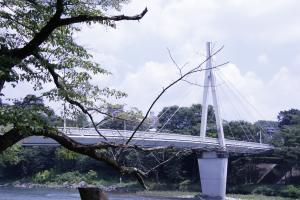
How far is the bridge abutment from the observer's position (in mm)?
34656

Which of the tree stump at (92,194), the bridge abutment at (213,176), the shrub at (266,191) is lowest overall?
the shrub at (266,191)

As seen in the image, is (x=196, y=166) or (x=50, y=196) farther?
(x=196, y=166)

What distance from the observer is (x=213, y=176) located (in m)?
35.3

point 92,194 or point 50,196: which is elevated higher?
point 92,194

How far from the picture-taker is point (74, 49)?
219 inches

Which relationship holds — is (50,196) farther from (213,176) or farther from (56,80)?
(56,80)

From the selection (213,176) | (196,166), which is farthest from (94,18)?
(196,166)

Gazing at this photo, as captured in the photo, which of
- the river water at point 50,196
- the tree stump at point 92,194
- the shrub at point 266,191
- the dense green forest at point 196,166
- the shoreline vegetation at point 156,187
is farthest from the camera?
the dense green forest at point 196,166

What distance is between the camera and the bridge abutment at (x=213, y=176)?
3466 centimetres

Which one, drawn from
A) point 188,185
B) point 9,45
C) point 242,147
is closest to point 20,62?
point 9,45

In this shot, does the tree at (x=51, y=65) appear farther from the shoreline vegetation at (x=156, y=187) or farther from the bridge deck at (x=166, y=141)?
the shoreline vegetation at (x=156, y=187)

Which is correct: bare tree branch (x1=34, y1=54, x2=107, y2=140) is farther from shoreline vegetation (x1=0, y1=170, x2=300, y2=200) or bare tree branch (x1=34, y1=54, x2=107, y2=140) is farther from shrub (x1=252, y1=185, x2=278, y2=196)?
shrub (x1=252, y1=185, x2=278, y2=196)

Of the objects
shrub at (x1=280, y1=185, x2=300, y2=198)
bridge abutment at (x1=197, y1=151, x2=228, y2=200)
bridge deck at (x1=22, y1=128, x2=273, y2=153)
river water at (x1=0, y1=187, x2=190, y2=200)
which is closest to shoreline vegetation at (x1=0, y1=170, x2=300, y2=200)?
shrub at (x1=280, y1=185, x2=300, y2=198)

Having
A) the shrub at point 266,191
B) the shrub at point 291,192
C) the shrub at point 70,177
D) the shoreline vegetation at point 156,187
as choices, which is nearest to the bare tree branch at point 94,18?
the shoreline vegetation at point 156,187
